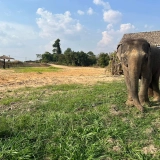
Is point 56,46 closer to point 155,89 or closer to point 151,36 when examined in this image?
point 151,36

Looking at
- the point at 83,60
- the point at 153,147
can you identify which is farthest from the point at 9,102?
the point at 83,60

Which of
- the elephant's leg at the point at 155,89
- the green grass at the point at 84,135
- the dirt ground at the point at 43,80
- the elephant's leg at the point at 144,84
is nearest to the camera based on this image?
the green grass at the point at 84,135

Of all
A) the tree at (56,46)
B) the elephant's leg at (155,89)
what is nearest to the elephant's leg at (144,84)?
the elephant's leg at (155,89)

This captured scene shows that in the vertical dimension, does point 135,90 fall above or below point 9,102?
above

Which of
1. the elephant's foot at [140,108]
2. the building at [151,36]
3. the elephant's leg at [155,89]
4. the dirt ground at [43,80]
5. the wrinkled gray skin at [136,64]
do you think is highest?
the building at [151,36]

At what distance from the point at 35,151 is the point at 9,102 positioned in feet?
13.7

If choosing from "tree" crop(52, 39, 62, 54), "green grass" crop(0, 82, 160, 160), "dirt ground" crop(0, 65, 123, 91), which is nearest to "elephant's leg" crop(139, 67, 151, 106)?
"green grass" crop(0, 82, 160, 160)

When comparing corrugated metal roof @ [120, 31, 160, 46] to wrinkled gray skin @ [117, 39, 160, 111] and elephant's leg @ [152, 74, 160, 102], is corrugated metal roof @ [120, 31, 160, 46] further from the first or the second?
wrinkled gray skin @ [117, 39, 160, 111]

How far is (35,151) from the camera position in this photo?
11.1 ft

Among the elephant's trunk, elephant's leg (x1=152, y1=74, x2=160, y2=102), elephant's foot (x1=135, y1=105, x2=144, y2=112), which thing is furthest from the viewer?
elephant's leg (x1=152, y1=74, x2=160, y2=102)

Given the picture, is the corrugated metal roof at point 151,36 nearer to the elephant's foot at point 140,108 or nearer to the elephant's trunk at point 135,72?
the elephant's trunk at point 135,72

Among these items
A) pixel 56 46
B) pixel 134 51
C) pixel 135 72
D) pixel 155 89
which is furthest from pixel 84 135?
pixel 56 46

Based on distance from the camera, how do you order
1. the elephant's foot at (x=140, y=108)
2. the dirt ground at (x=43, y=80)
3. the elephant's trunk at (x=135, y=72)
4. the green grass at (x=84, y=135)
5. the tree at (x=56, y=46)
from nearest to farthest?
1. the green grass at (x=84, y=135)
2. the elephant's foot at (x=140, y=108)
3. the elephant's trunk at (x=135, y=72)
4. the dirt ground at (x=43, y=80)
5. the tree at (x=56, y=46)

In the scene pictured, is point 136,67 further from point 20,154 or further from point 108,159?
point 20,154
